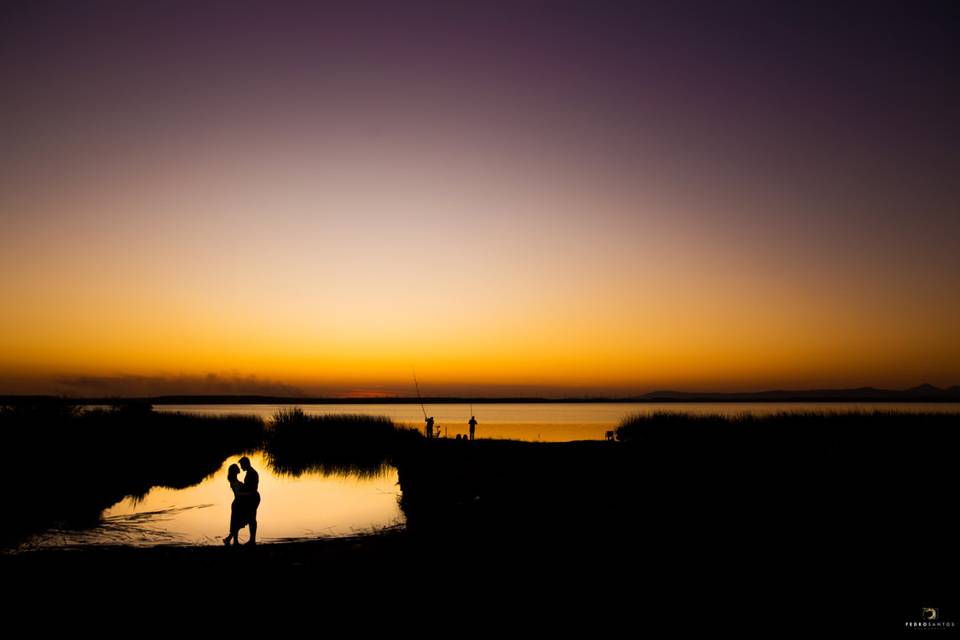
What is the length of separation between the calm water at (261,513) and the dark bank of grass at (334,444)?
5.12 meters

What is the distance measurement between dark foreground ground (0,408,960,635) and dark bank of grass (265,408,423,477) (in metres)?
18.3

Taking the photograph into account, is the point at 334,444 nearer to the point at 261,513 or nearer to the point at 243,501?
the point at 261,513

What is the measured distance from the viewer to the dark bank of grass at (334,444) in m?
37.3

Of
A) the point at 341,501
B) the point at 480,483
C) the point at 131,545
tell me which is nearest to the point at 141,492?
the point at 341,501

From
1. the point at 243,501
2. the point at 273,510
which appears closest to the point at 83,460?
the point at 273,510

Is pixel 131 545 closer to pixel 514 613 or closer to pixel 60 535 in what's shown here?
pixel 60 535

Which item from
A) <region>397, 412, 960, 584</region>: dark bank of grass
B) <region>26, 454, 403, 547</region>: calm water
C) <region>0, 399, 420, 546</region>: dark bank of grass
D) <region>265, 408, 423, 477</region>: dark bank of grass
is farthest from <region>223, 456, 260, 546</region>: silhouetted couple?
<region>265, 408, 423, 477</region>: dark bank of grass

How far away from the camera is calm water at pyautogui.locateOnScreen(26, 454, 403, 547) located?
18.2 meters

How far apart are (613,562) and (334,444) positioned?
37.1 metres

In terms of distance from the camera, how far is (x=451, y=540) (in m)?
13.0

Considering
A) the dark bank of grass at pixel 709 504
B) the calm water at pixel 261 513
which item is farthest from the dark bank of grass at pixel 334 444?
the dark bank of grass at pixel 709 504

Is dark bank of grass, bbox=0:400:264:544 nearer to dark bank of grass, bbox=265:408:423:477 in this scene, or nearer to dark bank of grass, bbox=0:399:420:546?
dark bank of grass, bbox=0:399:420:546

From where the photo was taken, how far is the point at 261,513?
22781 mm

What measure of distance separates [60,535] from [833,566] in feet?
66.4
